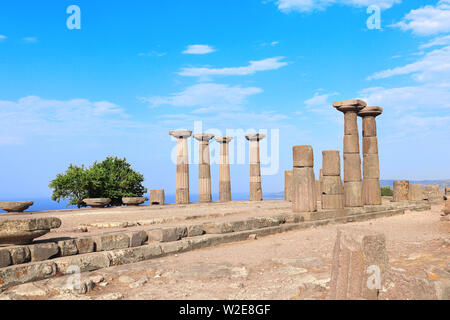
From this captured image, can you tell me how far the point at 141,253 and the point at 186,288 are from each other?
2683mm

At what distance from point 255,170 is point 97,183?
10.9 metres

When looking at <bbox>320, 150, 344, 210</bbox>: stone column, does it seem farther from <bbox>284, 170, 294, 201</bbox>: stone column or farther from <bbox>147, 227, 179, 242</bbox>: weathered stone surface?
<bbox>284, 170, 294, 201</bbox>: stone column

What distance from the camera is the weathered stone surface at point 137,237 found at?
349 inches

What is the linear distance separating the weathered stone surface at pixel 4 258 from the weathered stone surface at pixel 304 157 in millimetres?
10176

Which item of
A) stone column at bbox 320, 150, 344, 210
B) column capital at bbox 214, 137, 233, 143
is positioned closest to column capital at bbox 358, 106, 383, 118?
stone column at bbox 320, 150, 344, 210

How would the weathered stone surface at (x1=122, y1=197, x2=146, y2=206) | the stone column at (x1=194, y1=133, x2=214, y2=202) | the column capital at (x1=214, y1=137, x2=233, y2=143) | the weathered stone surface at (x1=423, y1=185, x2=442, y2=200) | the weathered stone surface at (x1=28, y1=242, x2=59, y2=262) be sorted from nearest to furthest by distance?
the weathered stone surface at (x1=28, y1=242, x2=59, y2=262)
the weathered stone surface at (x1=122, y1=197, x2=146, y2=206)
the stone column at (x1=194, y1=133, x2=214, y2=202)
the weathered stone surface at (x1=423, y1=185, x2=442, y2=200)
the column capital at (x1=214, y1=137, x2=233, y2=143)

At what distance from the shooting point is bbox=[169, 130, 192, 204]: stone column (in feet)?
84.4

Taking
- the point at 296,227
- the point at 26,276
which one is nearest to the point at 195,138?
the point at 296,227

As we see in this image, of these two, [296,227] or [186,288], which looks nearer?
[186,288]

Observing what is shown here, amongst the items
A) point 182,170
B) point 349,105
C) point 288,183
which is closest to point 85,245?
point 349,105

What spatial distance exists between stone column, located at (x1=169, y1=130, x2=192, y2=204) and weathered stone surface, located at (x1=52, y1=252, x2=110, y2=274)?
17700 millimetres
